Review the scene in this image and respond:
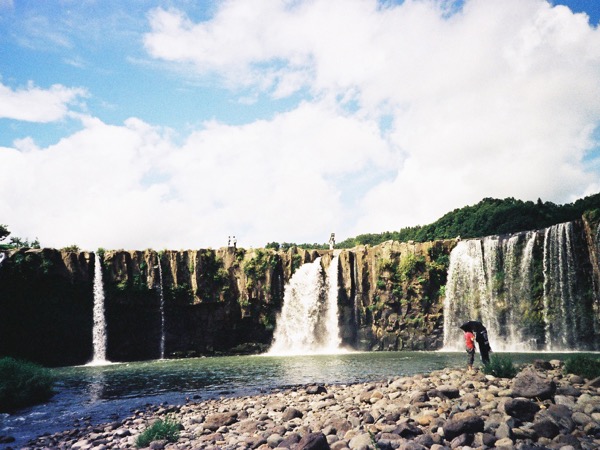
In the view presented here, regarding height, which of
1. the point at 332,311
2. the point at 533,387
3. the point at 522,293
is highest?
the point at 522,293

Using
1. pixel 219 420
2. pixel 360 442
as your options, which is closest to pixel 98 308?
pixel 219 420

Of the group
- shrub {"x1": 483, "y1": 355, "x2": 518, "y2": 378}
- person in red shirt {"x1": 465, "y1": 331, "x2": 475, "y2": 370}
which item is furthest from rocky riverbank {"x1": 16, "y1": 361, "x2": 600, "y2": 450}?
person in red shirt {"x1": 465, "y1": 331, "x2": 475, "y2": 370}

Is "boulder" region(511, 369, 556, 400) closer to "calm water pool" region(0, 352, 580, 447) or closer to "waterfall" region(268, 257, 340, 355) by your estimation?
"calm water pool" region(0, 352, 580, 447)

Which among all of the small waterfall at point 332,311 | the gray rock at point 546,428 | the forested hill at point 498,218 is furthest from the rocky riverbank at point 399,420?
the forested hill at point 498,218

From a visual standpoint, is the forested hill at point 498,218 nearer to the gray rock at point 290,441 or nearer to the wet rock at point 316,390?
the wet rock at point 316,390

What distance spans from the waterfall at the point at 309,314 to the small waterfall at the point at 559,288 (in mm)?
18187

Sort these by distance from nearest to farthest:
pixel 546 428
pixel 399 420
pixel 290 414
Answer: pixel 546 428
pixel 399 420
pixel 290 414

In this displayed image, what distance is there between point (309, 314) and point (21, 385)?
91.5 feet

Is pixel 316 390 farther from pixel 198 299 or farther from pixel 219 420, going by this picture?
pixel 198 299

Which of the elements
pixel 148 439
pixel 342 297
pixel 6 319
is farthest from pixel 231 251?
pixel 148 439

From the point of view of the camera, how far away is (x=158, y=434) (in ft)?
32.9

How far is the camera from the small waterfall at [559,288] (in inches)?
1223

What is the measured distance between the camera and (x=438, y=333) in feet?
124

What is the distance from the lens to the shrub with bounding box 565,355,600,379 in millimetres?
12555
